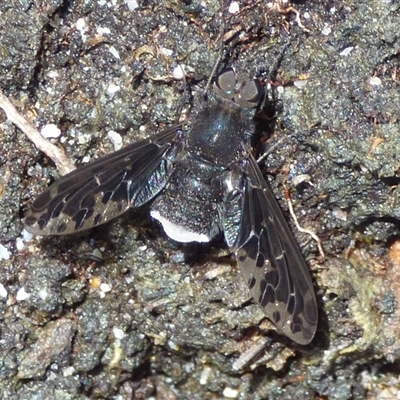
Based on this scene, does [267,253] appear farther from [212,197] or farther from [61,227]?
[61,227]

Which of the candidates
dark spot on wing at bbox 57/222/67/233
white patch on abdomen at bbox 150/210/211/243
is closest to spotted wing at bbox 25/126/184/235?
dark spot on wing at bbox 57/222/67/233

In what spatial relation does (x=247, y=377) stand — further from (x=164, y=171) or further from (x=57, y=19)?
(x=57, y=19)

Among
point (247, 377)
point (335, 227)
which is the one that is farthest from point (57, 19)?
point (247, 377)

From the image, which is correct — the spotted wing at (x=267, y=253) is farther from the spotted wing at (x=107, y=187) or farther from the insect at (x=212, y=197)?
the spotted wing at (x=107, y=187)

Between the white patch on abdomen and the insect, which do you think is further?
the white patch on abdomen

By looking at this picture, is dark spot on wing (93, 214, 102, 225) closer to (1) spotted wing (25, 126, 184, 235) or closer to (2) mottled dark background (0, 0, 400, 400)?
(1) spotted wing (25, 126, 184, 235)
